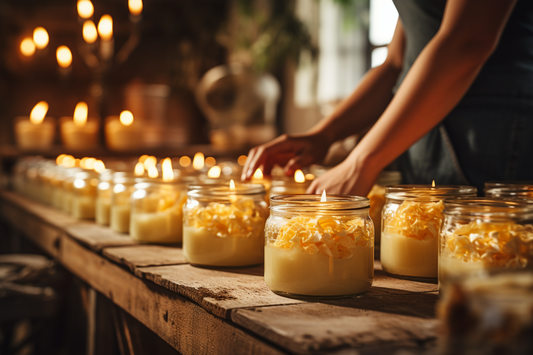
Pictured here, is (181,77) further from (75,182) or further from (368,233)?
(368,233)

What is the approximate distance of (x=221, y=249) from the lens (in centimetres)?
108

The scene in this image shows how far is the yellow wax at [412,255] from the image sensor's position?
944 mm

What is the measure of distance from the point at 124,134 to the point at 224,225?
10.5 feet

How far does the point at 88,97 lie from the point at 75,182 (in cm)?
385

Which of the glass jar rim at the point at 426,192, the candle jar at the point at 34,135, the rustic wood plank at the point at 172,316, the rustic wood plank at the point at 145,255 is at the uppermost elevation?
the candle jar at the point at 34,135

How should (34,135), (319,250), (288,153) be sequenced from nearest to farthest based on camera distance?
(319,250)
(288,153)
(34,135)

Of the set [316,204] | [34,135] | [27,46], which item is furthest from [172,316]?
[27,46]

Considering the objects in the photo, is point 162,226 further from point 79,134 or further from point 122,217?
point 79,134

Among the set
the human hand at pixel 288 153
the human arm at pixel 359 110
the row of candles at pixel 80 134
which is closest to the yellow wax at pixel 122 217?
the human hand at pixel 288 153

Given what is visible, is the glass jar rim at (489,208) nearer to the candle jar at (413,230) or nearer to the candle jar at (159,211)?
the candle jar at (413,230)

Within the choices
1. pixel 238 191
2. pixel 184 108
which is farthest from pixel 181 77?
pixel 238 191

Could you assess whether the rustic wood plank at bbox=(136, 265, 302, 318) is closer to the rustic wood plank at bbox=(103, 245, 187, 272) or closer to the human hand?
the rustic wood plank at bbox=(103, 245, 187, 272)

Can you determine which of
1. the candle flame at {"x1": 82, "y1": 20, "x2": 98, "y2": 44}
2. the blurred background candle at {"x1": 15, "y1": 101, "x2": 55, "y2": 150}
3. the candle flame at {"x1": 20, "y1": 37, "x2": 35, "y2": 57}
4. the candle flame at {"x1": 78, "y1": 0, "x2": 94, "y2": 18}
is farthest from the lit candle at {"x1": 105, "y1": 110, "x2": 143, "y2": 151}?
the candle flame at {"x1": 20, "y1": 37, "x2": 35, "y2": 57}

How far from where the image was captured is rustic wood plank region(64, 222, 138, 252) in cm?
141
